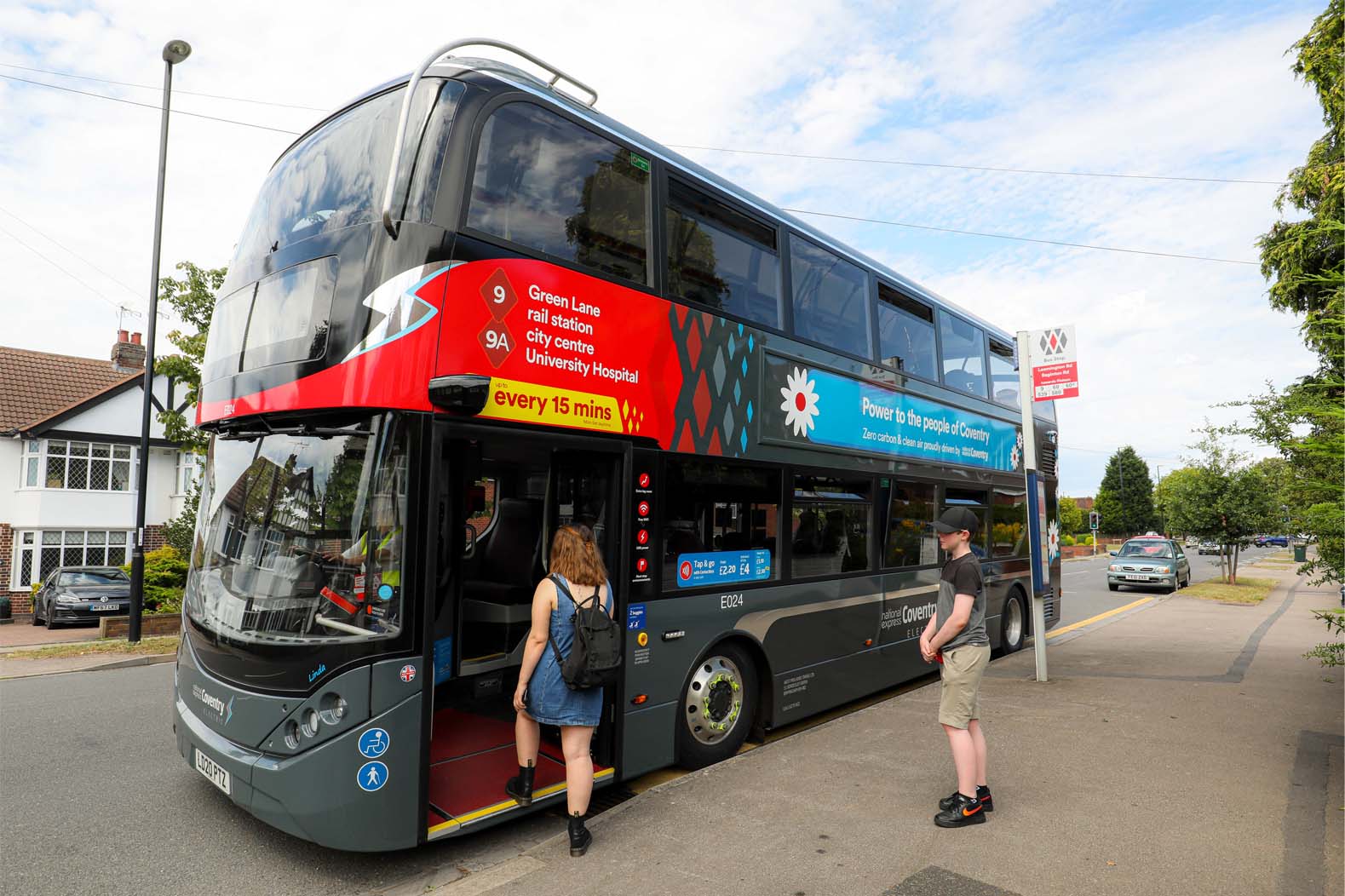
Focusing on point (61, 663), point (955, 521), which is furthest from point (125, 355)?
point (955, 521)

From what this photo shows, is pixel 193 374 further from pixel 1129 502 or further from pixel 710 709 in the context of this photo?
pixel 1129 502

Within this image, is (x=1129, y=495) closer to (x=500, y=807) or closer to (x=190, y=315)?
(x=190, y=315)

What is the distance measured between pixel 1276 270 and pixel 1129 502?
8017 centimetres

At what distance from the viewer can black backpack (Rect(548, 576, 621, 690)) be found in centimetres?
423

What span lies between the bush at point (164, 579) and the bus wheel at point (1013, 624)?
16.3m

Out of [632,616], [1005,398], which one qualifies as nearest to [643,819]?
[632,616]

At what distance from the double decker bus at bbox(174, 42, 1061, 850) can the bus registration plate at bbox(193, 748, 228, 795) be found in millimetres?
30

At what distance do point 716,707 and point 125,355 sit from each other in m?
34.1

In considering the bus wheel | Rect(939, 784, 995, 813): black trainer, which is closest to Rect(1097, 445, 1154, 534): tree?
the bus wheel

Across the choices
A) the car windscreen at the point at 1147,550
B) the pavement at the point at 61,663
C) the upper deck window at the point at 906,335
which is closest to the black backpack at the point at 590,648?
the upper deck window at the point at 906,335

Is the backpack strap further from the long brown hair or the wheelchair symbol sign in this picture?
the wheelchair symbol sign

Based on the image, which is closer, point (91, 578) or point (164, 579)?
point (164, 579)

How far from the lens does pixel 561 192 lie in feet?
15.9

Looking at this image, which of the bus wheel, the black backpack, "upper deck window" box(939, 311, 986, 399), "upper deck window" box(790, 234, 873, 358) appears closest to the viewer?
the black backpack
